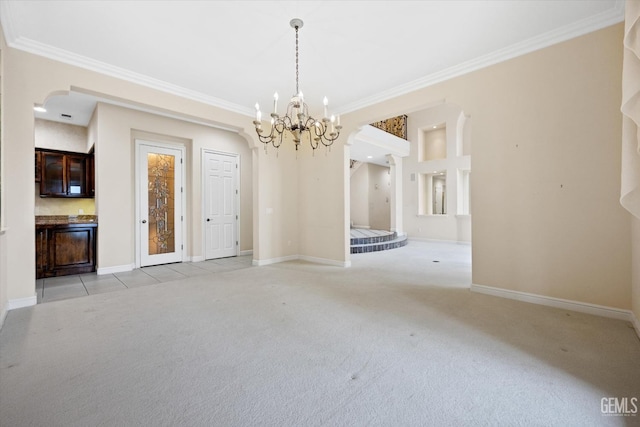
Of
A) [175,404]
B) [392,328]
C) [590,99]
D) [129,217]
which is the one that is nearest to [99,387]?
[175,404]

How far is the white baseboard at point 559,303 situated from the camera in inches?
111

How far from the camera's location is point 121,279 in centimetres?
457

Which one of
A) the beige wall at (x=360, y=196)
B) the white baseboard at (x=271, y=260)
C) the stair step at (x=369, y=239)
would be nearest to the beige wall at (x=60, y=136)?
the white baseboard at (x=271, y=260)

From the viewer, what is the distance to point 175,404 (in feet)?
5.26

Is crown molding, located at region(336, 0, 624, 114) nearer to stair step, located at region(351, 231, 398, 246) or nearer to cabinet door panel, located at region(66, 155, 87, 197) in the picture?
stair step, located at region(351, 231, 398, 246)

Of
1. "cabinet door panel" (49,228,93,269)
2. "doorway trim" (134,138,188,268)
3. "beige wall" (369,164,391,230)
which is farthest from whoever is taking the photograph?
"beige wall" (369,164,391,230)

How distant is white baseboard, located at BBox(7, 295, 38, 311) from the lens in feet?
10.3

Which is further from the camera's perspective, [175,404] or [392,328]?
[392,328]

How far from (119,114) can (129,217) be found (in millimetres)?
1944

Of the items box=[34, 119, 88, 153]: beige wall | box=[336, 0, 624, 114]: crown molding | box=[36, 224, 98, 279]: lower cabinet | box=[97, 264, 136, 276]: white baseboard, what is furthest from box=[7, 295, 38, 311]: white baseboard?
box=[336, 0, 624, 114]: crown molding

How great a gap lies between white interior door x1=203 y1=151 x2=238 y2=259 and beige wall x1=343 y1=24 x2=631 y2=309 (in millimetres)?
5140

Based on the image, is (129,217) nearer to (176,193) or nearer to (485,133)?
(176,193)

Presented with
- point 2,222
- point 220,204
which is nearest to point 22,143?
point 2,222

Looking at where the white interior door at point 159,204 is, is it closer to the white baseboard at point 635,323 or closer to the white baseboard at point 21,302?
the white baseboard at point 21,302
